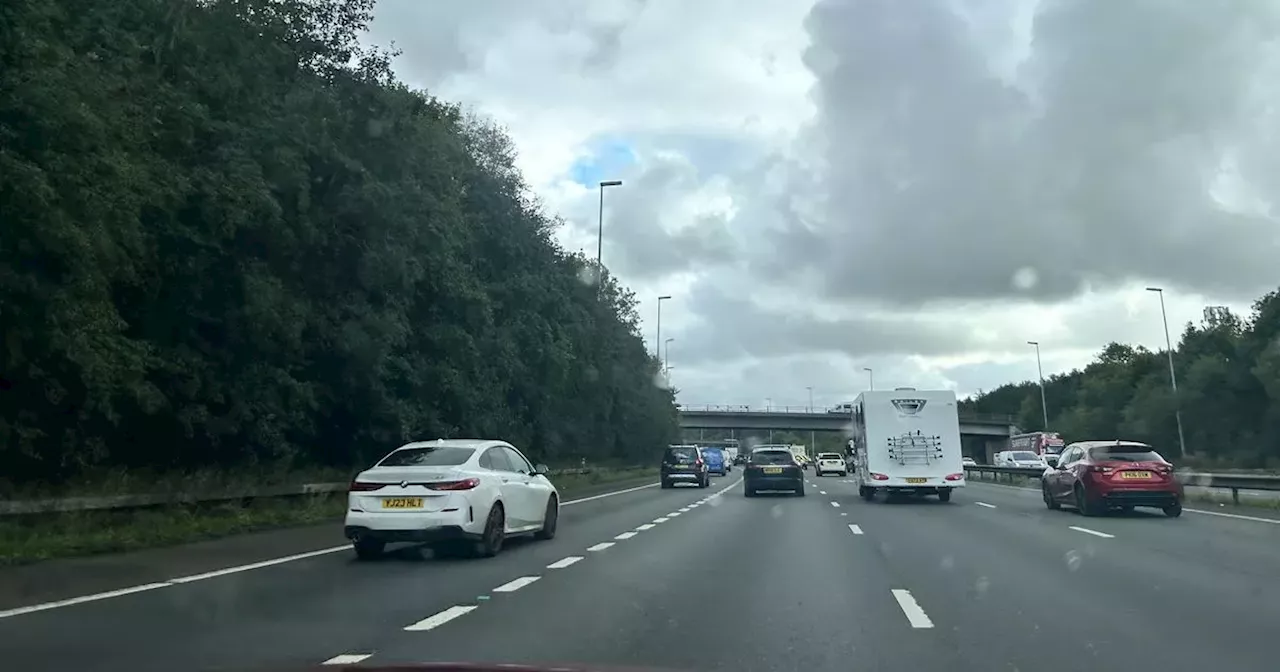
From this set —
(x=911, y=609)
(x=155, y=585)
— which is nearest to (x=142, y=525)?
(x=155, y=585)

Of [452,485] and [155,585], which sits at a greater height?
[452,485]

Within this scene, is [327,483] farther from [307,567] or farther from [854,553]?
[854,553]

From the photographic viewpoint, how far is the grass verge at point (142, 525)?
15.0m

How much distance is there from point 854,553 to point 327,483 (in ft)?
46.1

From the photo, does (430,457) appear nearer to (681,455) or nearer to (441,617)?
(441,617)

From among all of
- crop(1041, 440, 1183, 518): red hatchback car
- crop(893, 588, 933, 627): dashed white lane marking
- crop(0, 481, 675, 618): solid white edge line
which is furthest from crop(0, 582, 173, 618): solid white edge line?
crop(1041, 440, 1183, 518): red hatchback car

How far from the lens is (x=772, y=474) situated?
36.9 meters

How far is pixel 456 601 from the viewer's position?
35.1ft

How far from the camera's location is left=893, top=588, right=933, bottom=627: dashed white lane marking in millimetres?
9375

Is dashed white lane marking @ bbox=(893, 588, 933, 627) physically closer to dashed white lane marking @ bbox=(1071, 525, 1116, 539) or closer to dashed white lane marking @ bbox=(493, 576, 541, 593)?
dashed white lane marking @ bbox=(493, 576, 541, 593)

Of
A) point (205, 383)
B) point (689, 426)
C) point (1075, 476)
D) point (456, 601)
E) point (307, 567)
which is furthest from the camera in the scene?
point (689, 426)

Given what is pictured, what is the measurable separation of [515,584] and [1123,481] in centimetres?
1630

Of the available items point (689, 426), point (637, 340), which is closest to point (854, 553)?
point (637, 340)

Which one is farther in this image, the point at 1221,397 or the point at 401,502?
the point at 1221,397
